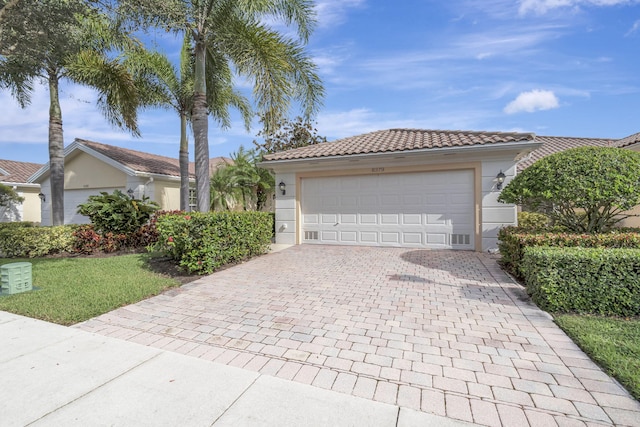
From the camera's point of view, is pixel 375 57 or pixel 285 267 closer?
pixel 285 267

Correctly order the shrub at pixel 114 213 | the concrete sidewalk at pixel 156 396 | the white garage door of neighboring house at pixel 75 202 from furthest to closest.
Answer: the white garage door of neighboring house at pixel 75 202
the shrub at pixel 114 213
the concrete sidewalk at pixel 156 396

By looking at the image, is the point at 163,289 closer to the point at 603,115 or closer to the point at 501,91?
the point at 501,91

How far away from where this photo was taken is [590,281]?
4.24m

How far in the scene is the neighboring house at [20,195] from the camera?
59.6 feet

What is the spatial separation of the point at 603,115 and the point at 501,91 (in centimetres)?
546

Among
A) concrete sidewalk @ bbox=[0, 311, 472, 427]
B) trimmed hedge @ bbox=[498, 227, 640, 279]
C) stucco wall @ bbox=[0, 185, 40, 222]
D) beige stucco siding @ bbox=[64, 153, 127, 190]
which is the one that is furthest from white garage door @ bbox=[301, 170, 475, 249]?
stucco wall @ bbox=[0, 185, 40, 222]

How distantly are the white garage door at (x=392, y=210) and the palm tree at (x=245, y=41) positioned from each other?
369 centimetres

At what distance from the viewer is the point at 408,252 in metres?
9.24

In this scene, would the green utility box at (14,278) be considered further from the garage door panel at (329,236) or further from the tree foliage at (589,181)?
the tree foliage at (589,181)

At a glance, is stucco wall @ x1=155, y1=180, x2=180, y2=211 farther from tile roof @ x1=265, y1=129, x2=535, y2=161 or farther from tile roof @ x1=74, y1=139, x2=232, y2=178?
tile roof @ x1=265, y1=129, x2=535, y2=161

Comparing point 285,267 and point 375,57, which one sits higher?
point 375,57

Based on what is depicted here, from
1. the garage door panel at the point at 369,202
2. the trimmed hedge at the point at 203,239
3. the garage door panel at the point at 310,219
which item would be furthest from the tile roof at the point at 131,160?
the garage door panel at the point at 369,202

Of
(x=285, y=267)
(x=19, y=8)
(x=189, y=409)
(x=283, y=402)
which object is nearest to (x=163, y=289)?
(x=285, y=267)

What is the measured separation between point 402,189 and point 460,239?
241 centimetres
